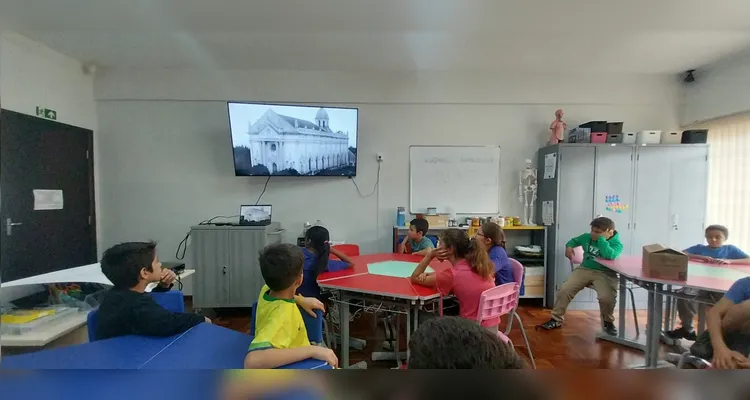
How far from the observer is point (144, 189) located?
8.55 feet

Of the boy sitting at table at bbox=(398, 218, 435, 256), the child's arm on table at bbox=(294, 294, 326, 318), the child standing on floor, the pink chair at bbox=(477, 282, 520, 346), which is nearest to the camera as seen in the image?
the child's arm on table at bbox=(294, 294, 326, 318)

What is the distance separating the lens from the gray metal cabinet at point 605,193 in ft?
7.52

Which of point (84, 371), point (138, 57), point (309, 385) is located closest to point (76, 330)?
point (84, 371)

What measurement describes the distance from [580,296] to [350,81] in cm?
315

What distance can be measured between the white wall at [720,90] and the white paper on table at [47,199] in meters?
1.44

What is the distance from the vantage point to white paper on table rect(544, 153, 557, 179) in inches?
123

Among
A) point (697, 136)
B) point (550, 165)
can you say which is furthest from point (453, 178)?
point (697, 136)

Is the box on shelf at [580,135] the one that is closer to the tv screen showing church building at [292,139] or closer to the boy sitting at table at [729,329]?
the tv screen showing church building at [292,139]

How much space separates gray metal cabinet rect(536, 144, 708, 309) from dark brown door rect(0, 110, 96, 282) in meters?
2.86

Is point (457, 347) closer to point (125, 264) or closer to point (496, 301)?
point (125, 264)

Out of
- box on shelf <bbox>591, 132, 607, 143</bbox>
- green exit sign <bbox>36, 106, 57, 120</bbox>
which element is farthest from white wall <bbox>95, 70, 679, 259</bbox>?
green exit sign <bbox>36, 106, 57, 120</bbox>

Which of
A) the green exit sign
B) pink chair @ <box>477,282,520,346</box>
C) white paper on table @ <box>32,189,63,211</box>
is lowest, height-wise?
pink chair @ <box>477,282,520,346</box>

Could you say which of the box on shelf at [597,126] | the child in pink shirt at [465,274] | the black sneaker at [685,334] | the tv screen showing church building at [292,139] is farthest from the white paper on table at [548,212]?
the black sneaker at [685,334]

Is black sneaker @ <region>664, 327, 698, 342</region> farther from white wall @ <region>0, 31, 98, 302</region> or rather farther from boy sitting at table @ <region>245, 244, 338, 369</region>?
white wall @ <region>0, 31, 98, 302</region>
